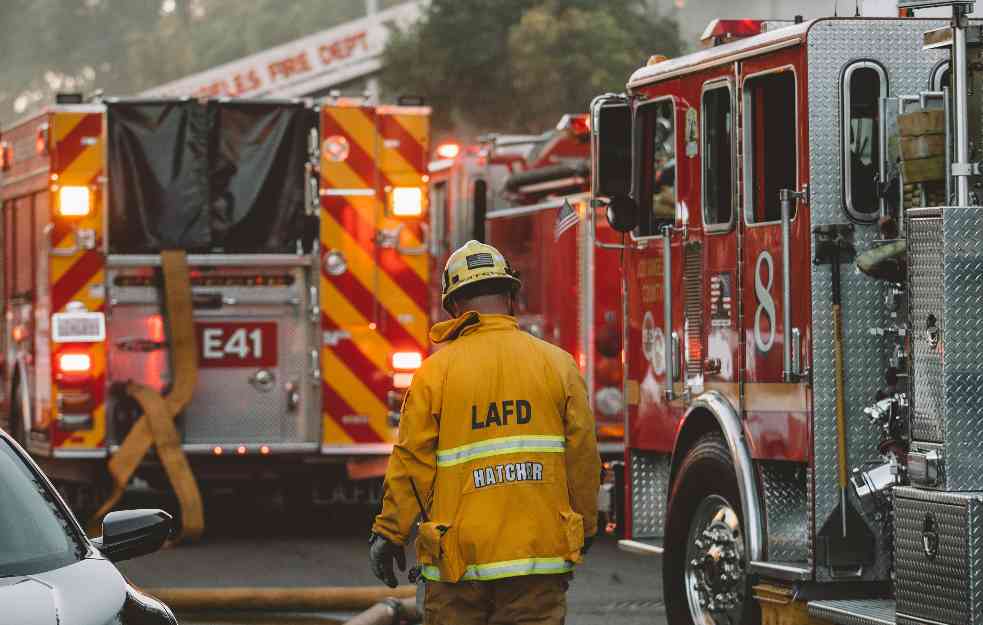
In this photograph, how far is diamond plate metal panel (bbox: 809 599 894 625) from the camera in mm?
7364

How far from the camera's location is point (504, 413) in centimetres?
605

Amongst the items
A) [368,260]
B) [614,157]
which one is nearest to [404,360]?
[368,260]

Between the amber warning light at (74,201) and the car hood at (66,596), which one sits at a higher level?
the amber warning light at (74,201)

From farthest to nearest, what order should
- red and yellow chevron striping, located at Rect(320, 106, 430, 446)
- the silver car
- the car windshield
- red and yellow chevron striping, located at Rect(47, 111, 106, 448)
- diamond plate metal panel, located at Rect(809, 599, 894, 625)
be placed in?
1. red and yellow chevron striping, located at Rect(320, 106, 430, 446)
2. red and yellow chevron striping, located at Rect(47, 111, 106, 448)
3. diamond plate metal panel, located at Rect(809, 599, 894, 625)
4. the car windshield
5. the silver car

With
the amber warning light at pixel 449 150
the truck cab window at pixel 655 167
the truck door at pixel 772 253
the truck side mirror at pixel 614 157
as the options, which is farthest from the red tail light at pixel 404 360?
the truck door at pixel 772 253

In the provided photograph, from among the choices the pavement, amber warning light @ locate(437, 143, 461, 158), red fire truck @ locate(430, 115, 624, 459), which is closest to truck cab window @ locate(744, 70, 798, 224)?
the pavement

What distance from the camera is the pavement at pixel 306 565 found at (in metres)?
10.9

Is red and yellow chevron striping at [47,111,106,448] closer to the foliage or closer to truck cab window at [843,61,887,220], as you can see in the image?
truck cab window at [843,61,887,220]

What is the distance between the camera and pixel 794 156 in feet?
26.9

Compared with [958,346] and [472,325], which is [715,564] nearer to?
[958,346]

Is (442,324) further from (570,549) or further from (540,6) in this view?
(540,6)

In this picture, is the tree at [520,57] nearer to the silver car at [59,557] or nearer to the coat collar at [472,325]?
the coat collar at [472,325]

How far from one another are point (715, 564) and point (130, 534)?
3.23 metres

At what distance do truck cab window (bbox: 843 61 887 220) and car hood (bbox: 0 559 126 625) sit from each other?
11.0 ft
